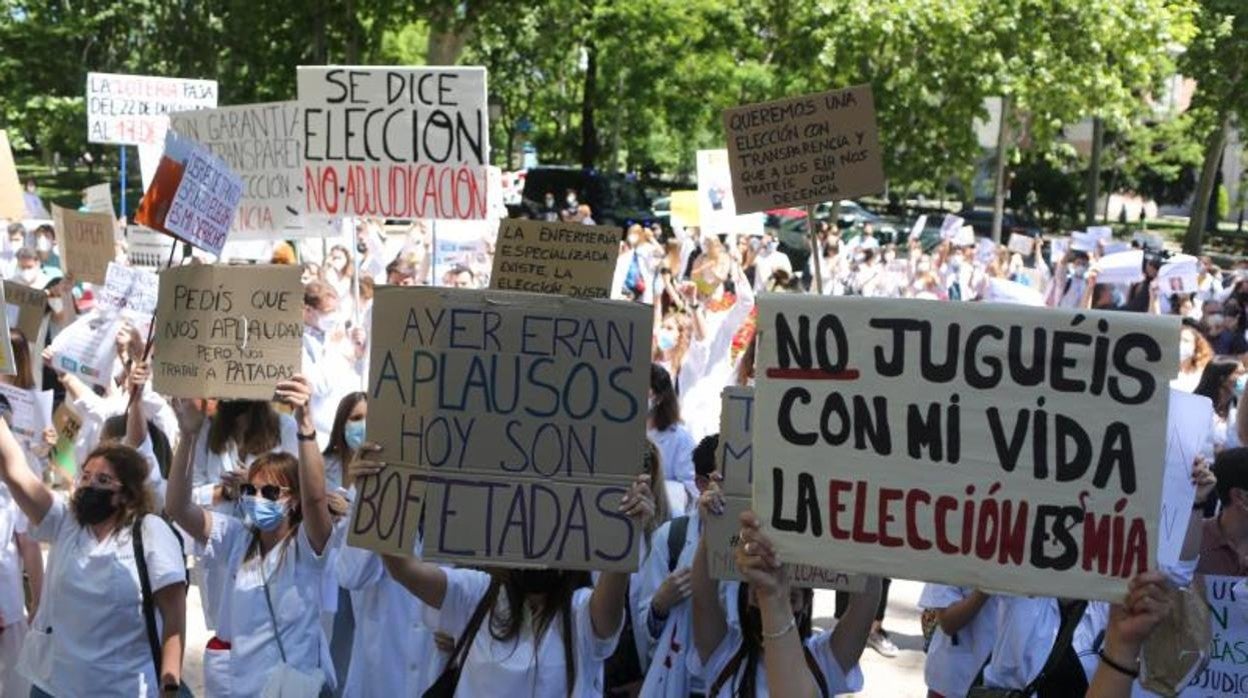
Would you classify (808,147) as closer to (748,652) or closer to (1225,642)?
(1225,642)

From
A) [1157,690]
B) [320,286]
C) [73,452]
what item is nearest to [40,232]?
[320,286]

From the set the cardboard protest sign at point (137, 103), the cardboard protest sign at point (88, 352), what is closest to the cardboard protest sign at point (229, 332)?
the cardboard protest sign at point (88, 352)

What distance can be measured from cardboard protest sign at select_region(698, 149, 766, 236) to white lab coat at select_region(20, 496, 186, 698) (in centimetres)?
1088

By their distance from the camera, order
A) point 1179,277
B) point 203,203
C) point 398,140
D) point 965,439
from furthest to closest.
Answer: point 1179,277
point 398,140
point 203,203
point 965,439

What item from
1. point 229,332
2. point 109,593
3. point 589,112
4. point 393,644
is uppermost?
point 589,112

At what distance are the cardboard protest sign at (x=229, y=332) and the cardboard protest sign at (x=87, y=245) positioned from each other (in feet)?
14.2

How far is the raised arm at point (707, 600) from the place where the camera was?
14.6 feet

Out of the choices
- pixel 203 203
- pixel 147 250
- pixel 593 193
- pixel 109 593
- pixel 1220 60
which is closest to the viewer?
pixel 109 593

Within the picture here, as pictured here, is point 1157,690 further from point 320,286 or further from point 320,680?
point 320,286

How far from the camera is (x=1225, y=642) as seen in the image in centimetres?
448

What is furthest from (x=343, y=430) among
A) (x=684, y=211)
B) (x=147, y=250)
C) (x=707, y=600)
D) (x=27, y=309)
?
(x=684, y=211)

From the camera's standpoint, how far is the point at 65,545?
5207 millimetres

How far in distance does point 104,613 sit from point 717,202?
38.4 feet

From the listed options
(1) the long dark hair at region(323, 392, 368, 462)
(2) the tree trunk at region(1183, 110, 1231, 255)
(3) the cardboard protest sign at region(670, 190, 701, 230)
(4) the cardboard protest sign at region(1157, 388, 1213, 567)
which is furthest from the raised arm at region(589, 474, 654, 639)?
(2) the tree trunk at region(1183, 110, 1231, 255)
